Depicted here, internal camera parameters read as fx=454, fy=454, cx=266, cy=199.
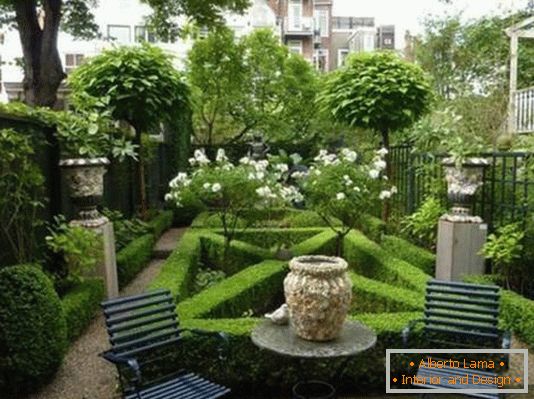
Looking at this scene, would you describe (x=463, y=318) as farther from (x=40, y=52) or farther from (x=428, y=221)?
(x=40, y=52)

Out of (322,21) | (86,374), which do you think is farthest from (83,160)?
(322,21)

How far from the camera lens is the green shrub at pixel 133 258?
19.0ft

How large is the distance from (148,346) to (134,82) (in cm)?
473

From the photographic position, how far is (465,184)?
5309 mm

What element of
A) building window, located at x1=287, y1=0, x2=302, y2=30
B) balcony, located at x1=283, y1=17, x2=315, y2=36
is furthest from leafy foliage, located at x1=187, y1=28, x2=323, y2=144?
building window, located at x1=287, y1=0, x2=302, y2=30

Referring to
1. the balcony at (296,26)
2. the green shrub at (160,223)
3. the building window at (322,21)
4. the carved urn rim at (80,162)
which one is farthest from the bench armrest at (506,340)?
the building window at (322,21)

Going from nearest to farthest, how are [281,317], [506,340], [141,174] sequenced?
[506,340], [281,317], [141,174]

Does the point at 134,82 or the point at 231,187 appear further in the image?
the point at 134,82

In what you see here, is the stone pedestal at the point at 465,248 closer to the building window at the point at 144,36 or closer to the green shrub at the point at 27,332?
the green shrub at the point at 27,332

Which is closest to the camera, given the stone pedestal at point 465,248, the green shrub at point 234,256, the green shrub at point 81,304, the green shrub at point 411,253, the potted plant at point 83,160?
the green shrub at point 81,304

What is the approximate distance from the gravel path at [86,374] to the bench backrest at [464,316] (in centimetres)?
239

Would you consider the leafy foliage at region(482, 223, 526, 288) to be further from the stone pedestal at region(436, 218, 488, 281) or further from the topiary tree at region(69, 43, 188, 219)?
the topiary tree at region(69, 43, 188, 219)

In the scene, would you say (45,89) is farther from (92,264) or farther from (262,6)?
(262,6)

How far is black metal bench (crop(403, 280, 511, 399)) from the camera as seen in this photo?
131 inches
